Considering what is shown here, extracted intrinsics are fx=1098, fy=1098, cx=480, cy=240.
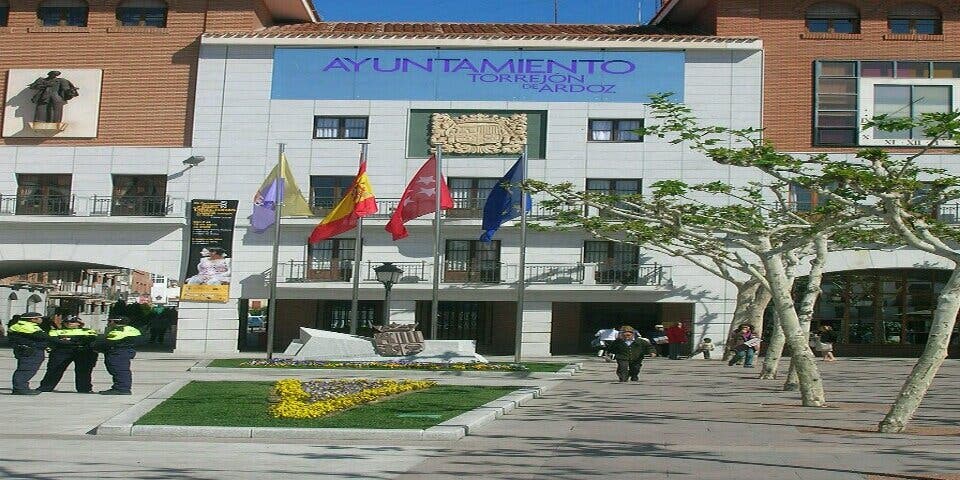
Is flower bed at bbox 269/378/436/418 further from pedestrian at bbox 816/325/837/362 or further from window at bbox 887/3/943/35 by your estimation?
window at bbox 887/3/943/35

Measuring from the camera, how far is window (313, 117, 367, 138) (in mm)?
40812

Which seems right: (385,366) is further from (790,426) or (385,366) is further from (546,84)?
(546,84)

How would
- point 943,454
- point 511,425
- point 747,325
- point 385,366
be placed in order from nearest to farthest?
point 943,454 → point 511,425 → point 385,366 → point 747,325

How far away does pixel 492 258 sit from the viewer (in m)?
41.0

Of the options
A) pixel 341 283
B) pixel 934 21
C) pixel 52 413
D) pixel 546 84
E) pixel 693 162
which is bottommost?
pixel 52 413

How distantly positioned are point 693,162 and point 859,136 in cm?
594

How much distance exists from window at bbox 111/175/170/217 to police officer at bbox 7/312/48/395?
22249 millimetres

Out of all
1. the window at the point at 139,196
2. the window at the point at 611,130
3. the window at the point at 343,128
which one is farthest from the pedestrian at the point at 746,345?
the window at the point at 139,196

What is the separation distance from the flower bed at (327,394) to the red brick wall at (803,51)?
2286 centimetres

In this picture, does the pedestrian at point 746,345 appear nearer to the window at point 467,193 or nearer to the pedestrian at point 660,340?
the pedestrian at point 660,340

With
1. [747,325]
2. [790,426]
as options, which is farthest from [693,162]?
[790,426]

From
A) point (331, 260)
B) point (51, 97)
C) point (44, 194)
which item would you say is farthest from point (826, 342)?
point (51, 97)

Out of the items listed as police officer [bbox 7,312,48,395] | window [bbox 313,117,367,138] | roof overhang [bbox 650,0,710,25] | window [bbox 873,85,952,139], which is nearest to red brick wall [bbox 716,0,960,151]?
window [bbox 873,85,952,139]

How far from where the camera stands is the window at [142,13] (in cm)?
4194
